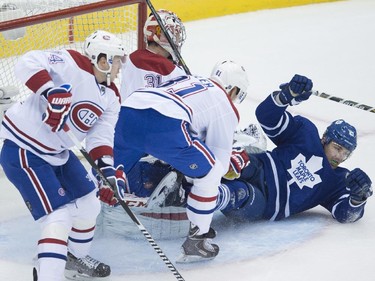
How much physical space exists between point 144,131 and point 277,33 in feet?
12.7

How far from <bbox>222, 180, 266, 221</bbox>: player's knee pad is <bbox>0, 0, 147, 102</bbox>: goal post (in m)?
1.11

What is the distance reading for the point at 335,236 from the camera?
3850mm

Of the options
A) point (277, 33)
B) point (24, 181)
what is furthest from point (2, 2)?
point (277, 33)

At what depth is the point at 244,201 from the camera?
12.7 feet

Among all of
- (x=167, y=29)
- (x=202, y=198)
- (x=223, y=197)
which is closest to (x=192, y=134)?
(x=202, y=198)

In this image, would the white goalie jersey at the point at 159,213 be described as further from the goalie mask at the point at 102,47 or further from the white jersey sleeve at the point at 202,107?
the goalie mask at the point at 102,47

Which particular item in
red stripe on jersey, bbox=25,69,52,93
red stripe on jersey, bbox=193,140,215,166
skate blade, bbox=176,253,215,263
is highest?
red stripe on jersey, bbox=25,69,52,93

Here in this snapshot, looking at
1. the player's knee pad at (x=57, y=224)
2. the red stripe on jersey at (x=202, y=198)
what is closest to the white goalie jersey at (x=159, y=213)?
the red stripe on jersey at (x=202, y=198)

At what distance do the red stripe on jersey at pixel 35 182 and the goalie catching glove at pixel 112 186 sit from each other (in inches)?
9.1

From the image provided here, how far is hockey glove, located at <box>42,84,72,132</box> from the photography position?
321cm

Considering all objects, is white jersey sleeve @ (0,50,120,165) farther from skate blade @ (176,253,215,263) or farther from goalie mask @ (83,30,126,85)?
skate blade @ (176,253,215,263)

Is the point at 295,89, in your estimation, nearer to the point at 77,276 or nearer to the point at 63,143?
the point at 63,143

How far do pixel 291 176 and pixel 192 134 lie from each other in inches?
22.6

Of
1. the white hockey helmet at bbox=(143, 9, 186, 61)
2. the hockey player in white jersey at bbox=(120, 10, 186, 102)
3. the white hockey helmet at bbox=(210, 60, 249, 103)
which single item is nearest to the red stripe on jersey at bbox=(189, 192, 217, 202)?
the white hockey helmet at bbox=(210, 60, 249, 103)
